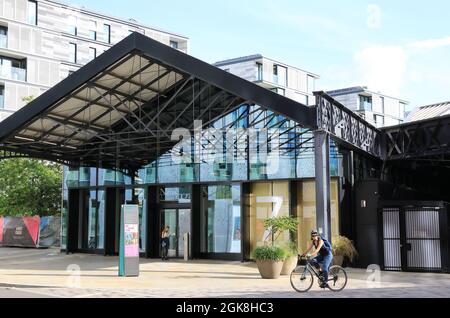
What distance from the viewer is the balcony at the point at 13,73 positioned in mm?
53069

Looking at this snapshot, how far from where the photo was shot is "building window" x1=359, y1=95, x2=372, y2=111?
277ft

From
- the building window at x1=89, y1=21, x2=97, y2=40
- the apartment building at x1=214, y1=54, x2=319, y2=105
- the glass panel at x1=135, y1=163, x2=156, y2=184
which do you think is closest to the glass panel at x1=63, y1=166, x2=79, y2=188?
the glass panel at x1=135, y1=163, x2=156, y2=184

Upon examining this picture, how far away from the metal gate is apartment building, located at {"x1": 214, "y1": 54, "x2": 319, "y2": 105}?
51.3 meters

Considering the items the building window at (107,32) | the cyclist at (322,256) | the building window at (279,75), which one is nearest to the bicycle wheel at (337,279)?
the cyclist at (322,256)

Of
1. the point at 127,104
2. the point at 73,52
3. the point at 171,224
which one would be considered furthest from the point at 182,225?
the point at 73,52

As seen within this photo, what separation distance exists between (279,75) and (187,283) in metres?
64.5

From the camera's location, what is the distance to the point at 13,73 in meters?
53.8

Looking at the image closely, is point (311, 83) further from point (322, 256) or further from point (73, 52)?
point (322, 256)

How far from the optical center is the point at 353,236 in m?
22.1

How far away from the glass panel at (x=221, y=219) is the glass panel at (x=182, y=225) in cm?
71

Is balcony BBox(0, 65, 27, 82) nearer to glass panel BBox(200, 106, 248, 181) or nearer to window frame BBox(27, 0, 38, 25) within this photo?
window frame BBox(27, 0, 38, 25)

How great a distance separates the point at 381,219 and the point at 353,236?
1.27 metres

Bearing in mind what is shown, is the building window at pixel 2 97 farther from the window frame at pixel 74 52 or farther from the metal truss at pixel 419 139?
the metal truss at pixel 419 139

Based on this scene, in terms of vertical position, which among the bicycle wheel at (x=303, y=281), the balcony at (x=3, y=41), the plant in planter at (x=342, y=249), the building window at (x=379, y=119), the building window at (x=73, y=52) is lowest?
the bicycle wheel at (x=303, y=281)
